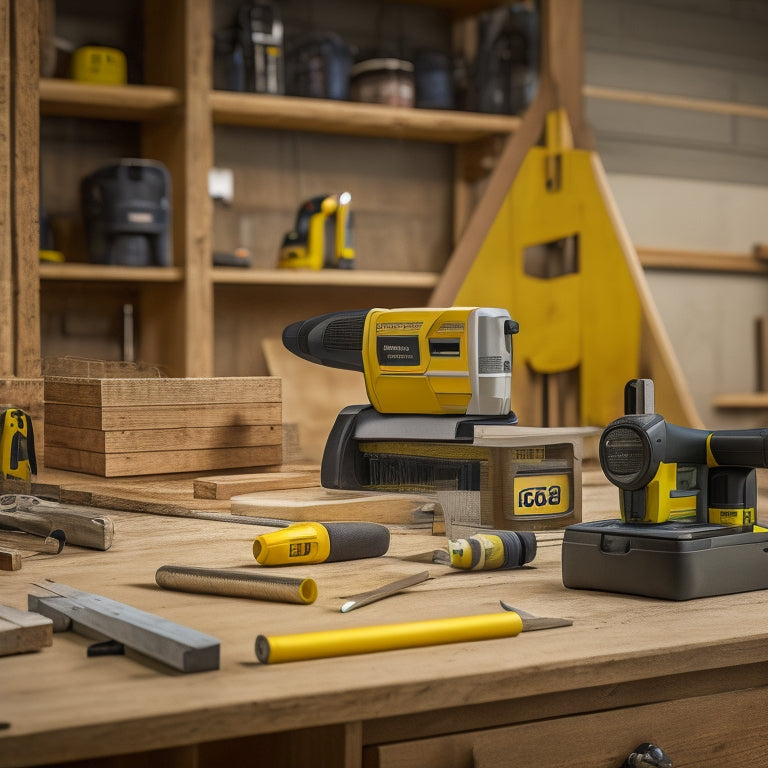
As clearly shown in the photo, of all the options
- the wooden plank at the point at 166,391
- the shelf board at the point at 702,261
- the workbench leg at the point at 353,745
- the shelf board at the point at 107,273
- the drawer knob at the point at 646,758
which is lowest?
the drawer knob at the point at 646,758

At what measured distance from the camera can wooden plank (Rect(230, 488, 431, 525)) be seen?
141 centimetres

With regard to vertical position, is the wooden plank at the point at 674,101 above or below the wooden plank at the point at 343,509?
above

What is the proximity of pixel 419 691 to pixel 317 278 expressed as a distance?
8.80 ft

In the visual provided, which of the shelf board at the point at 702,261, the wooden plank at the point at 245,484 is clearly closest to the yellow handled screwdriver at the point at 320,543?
the wooden plank at the point at 245,484

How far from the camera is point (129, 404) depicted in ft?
5.62

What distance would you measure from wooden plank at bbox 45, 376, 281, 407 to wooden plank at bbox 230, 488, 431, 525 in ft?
1.06

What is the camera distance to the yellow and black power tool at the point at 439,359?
5.23ft

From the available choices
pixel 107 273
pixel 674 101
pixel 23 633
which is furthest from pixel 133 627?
pixel 674 101

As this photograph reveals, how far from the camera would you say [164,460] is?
1.76m

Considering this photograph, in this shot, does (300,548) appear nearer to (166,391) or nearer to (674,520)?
(674,520)

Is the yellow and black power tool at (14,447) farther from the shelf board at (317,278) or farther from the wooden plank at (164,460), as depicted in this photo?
the shelf board at (317,278)

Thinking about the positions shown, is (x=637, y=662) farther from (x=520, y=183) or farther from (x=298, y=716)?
(x=520, y=183)

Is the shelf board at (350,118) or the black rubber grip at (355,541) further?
the shelf board at (350,118)

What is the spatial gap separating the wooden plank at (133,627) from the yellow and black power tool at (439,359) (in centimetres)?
81
